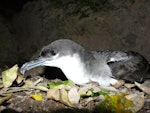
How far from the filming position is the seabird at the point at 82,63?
4.02 metres

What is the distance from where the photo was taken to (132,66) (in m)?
4.57

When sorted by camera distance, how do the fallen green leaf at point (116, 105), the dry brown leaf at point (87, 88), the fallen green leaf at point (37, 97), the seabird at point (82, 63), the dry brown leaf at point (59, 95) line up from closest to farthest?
A: the fallen green leaf at point (116, 105)
the dry brown leaf at point (59, 95)
the fallen green leaf at point (37, 97)
the dry brown leaf at point (87, 88)
the seabird at point (82, 63)

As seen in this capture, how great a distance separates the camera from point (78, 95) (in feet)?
10.7

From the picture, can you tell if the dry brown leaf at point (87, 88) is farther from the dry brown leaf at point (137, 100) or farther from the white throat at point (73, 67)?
the dry brown leaf at point (137, 100)

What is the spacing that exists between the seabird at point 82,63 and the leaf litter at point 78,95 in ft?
0.98

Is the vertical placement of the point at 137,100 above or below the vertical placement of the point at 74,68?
below

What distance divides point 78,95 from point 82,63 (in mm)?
880

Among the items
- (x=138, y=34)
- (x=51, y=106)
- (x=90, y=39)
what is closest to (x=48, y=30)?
(x=90, y=39)

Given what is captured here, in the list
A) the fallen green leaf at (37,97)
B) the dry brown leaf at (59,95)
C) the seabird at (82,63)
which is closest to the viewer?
the dry brown leaf at (59,95)

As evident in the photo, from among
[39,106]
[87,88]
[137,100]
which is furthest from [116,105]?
[39,106]

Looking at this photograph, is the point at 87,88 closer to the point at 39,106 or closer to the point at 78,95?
the point at 78,95

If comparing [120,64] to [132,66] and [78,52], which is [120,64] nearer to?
[132,66]

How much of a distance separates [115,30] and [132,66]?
1842 mm

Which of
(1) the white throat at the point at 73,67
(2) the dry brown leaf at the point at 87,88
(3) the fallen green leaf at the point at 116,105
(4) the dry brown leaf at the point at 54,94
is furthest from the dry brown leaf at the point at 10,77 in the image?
(3) the fallen green leaf at the point at 116,105
